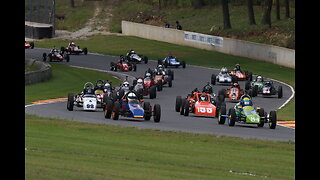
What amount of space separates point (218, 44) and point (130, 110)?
4773cm

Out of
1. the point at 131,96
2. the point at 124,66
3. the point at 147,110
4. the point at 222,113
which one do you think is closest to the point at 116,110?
the point at 147,110

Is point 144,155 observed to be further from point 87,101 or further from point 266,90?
point 266,90

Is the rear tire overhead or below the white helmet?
below

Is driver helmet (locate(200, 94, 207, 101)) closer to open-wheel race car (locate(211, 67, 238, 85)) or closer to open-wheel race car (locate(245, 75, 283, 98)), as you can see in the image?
open-wheel race car (locate(245, 75, 283, 98))

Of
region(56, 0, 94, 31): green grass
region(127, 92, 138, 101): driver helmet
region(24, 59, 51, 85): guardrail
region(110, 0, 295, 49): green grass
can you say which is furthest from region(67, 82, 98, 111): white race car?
region(56, 0, 94, 31): green grass

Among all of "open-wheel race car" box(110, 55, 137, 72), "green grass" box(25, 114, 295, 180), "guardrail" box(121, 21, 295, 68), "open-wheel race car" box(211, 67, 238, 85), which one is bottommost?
"green grass" box(25, 114, 295, 180)

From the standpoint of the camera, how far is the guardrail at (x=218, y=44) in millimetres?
70637

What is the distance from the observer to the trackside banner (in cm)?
8118

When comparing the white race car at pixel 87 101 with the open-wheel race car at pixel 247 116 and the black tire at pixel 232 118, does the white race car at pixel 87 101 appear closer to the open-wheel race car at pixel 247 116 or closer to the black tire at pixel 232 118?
the open-wheel race car at pixel 247 116

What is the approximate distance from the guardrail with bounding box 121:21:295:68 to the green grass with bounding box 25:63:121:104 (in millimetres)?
16609

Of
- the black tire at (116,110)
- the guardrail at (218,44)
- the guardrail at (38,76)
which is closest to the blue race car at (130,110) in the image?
the black tire at (116,110)

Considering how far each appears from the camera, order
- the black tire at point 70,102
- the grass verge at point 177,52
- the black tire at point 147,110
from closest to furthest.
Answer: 1. the black tire at point 147,110
2. the black tire at point 70,102
3. the grass verge at point 177,52

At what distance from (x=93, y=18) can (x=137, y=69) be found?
5494cm

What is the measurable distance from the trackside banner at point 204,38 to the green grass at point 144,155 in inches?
2050
